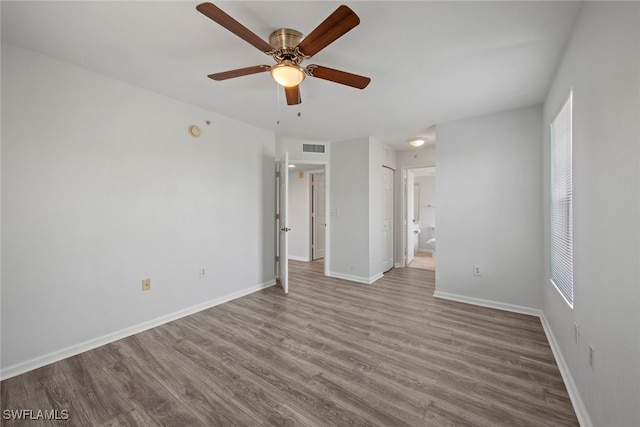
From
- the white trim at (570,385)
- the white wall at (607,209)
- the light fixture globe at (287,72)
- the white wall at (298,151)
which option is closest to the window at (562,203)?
the white wall at (607,209)

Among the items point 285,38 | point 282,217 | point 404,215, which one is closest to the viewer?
point 285,38

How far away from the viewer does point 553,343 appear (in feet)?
7.34

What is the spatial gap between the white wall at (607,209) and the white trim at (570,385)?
0.15 ft

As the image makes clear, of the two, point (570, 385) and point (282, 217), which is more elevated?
point (282, 217)

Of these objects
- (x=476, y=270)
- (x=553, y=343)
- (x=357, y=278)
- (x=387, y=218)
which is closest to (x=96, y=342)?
(x=357, y=278)

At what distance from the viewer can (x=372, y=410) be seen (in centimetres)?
156

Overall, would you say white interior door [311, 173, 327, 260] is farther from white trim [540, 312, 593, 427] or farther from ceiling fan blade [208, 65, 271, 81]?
white trim [540, 312, 593, 427]

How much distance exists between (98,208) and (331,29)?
98.2 inches

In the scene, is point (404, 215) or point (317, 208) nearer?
point (404, 215)

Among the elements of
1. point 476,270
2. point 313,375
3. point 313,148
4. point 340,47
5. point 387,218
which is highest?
point 340,47

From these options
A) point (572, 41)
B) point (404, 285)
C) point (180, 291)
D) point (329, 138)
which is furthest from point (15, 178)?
point (404, 285)

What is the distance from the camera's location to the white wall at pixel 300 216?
6.12m

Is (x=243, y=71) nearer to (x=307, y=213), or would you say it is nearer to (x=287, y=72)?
(x=287, y=72)

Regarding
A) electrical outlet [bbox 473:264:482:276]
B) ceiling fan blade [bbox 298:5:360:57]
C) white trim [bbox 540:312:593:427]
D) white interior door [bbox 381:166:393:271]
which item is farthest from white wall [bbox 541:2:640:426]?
white interior door [bbox 381:166:393:271]
